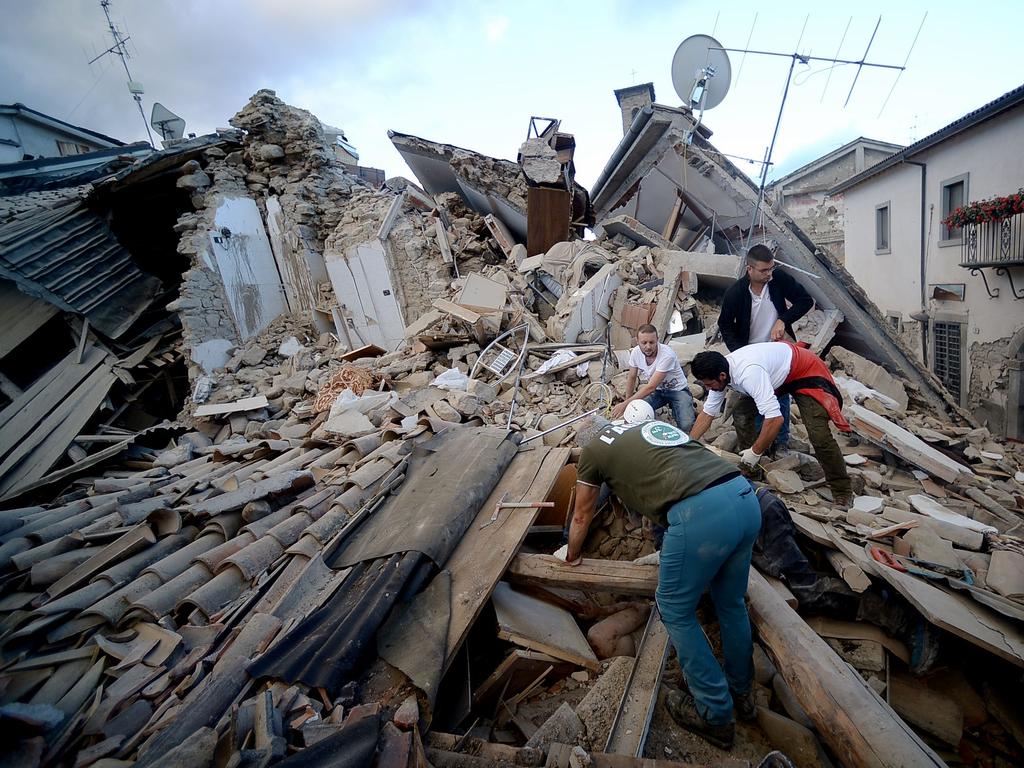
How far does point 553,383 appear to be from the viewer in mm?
5750

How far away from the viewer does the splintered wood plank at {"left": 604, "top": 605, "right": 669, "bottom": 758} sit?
1788 mm

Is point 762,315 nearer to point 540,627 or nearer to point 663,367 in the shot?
point 663,367

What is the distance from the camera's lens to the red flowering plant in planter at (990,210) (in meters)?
8.02

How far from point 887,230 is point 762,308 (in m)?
13.2

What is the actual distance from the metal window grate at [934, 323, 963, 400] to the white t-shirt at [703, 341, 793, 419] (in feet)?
37.8

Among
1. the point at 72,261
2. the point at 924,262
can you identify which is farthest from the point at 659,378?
the point at 924,262

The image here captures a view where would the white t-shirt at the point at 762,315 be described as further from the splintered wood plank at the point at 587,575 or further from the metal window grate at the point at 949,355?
the metal window grate at the point at 949,355

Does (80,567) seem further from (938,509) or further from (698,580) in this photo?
(938,509)

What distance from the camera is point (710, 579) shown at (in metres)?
1.97

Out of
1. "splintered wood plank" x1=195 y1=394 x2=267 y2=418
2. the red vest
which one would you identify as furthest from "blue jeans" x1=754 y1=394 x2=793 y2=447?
"splintered wood plank" x1=195 y1=394 x2=267 y2=418

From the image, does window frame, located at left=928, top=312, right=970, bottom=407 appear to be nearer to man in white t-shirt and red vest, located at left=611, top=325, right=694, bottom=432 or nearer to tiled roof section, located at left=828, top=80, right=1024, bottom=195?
tiled roof section, located at left=828, top=80, right=1024, bottom=195

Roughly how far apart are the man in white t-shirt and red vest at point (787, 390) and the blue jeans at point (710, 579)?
123 centimetres

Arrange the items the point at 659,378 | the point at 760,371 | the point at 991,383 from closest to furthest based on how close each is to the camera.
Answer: the point at 760,371 → the point at 659,378 → the point at 991,383

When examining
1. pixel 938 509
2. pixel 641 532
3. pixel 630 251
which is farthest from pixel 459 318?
pixel 938 509
